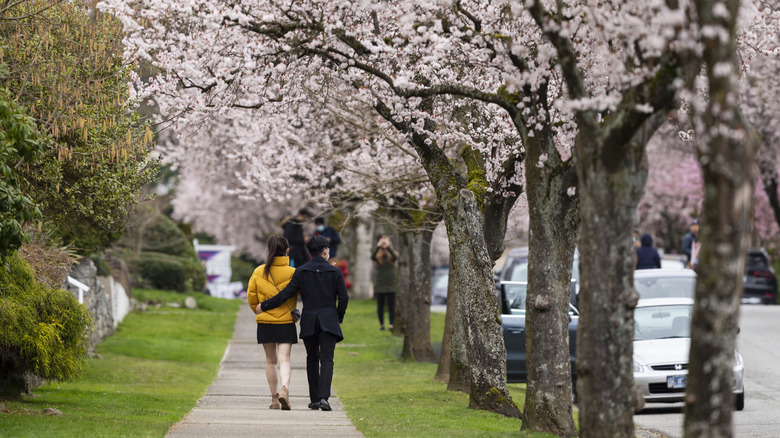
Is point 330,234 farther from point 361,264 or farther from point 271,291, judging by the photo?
point 361,264

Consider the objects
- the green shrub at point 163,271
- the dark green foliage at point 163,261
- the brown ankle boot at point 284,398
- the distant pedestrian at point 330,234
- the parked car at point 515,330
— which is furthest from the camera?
the green shrub at point 163,271

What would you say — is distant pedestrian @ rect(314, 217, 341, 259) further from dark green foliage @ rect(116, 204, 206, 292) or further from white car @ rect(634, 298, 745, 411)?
dark green foliage @ rect(116, 204, 206, 292)

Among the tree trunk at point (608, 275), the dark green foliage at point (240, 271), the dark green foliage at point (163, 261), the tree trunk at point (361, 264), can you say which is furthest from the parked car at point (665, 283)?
the dark green foliage at point (240, 271)

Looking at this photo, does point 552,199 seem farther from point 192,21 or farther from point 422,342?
point 422,342

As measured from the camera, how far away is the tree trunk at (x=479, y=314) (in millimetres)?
10852

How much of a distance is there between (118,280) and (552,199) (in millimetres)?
17246

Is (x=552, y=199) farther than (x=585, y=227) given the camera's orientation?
Yes

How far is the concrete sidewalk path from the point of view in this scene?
9.07 meters

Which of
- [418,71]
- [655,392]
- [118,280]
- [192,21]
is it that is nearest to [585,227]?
[418,71]

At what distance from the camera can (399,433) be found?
30.4ft

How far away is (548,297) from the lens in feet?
29.0

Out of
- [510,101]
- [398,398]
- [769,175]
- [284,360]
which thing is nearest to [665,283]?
[398,398]

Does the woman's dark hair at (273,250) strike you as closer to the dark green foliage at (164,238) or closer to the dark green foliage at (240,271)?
the dark green foliage at (164,238)

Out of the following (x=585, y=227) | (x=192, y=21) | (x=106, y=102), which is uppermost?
(x=192, y=21)
